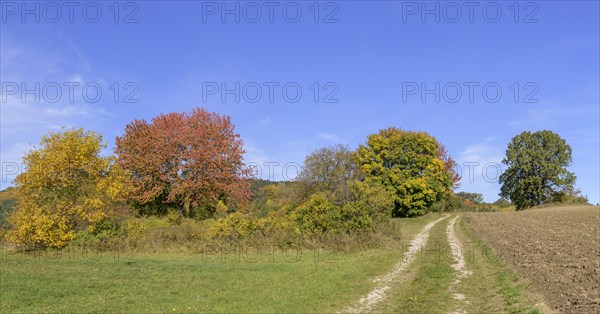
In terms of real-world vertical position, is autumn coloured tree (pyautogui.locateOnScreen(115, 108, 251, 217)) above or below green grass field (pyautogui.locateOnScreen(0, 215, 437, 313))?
above

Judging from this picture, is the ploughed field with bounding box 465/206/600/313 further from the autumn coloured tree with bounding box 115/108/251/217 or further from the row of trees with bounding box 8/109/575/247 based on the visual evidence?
the autumn coloured tree with bounding box 115/108/251/217

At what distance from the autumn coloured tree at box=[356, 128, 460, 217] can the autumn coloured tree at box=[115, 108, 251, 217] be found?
1760 centimetres

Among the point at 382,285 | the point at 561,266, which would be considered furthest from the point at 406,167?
the point at 382,285

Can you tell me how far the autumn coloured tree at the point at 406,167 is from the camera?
55.2 metres

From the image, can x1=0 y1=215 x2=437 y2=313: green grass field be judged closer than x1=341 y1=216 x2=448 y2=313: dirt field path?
No

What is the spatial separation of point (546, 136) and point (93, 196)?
7502 cm

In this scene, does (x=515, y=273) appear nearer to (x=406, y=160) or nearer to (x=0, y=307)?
(x=0, y=307)

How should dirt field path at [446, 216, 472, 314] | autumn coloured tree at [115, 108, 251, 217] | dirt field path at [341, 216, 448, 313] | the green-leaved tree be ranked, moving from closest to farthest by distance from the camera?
dirt field path at [341, 216, 448, 313] < dirt field path at [446, 216, 472, 314] < autumn coloured tree at [115, 108, 251, 217] < the green-leaved tree

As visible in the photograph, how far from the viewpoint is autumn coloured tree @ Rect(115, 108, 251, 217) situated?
45.1 meters

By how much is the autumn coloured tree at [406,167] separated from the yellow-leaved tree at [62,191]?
108ft

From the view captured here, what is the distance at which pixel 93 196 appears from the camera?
103ft

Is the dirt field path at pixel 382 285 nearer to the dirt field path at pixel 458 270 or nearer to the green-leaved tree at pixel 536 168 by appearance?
the dirt field path at pixel 458 270

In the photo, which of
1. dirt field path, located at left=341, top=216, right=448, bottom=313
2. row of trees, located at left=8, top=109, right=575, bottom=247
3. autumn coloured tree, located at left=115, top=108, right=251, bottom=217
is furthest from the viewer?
autumn coloured tree, located at left=115, top=108, right=251, bottom=217

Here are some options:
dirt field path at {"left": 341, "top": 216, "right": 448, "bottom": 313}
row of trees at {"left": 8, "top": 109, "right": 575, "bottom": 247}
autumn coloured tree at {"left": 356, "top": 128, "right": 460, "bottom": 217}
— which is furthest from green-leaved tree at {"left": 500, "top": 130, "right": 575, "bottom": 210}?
dirt field path at {"left": 341, "top": 216, "right": 448, "bottom": 313}
